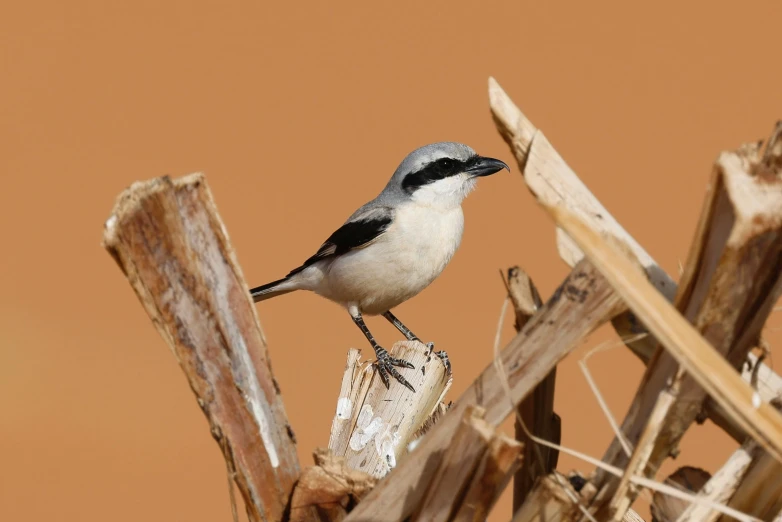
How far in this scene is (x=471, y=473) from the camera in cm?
142

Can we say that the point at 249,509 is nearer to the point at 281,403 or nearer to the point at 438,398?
the point at 281,403

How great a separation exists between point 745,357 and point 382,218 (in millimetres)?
2882

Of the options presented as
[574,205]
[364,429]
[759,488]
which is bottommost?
[759,488]

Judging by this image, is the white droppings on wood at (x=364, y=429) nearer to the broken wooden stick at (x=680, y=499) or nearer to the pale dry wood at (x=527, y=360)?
the pale dry wood at (x=527, y=360)

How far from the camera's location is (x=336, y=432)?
9.49 ft

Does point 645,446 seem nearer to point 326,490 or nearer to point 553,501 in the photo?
point 553,501

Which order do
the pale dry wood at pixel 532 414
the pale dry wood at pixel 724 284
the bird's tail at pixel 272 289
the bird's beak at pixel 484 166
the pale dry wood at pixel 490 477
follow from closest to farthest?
the pale dry wood at pixel 724 284
the pale dry wood at pixel 490 477
the pale dry wood at pixel 532 414
the bird's beak at pixel 484 166
the bird's tail at pixel 272 289

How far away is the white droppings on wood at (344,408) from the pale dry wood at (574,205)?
1595 millimetres

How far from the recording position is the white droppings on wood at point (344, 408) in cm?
293

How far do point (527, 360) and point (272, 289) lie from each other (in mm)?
3442

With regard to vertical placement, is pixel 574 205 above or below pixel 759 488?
above

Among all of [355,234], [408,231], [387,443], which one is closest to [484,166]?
→ [408,231]

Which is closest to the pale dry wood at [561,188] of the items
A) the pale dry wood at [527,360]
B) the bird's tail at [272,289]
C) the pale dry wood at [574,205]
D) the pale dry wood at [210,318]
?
the pale dry wood at [574,205]

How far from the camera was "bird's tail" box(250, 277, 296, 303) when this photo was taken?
4.71 metres
